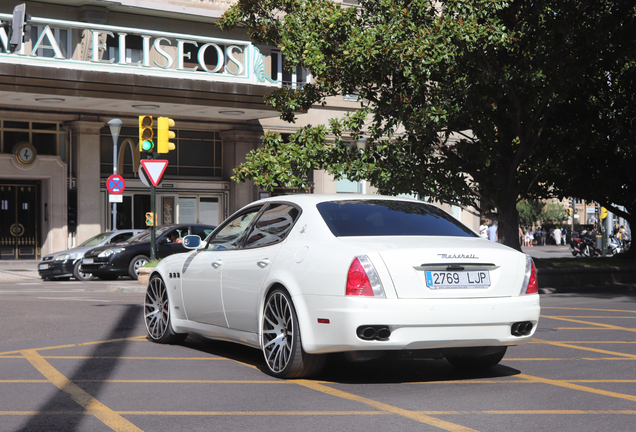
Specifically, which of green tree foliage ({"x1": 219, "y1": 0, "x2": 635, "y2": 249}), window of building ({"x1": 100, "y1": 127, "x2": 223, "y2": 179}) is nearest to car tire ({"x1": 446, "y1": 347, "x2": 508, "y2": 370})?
green tree foliage ({"x1": 219, "y1": 0, "x2": 635, "y2": 249})

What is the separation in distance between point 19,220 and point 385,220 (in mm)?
24432

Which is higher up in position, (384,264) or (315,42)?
(315,42)

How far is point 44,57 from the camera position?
2433cm

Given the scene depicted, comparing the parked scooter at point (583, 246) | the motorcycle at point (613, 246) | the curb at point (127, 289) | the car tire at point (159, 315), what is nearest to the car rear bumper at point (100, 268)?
the curb at point (127, 289)

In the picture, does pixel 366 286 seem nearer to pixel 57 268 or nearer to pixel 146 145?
pixel 146 145

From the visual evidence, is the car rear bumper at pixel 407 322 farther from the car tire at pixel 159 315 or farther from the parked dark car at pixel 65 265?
the parked dark car at pixel 65 265

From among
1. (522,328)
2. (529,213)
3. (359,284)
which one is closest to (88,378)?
(359,284)

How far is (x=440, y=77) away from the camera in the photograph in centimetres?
1741

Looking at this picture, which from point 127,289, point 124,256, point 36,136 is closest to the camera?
point 127,289

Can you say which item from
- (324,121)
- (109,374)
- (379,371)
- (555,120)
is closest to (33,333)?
(109,374)

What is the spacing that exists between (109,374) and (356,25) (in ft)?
40.5

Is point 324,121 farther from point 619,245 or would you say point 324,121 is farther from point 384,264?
point 384,264

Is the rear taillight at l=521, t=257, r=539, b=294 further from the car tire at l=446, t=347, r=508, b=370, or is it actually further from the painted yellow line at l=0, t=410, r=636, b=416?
the painted yellow line at l=0, t=410, r=636, b=416

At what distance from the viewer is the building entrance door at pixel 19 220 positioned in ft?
94.2
